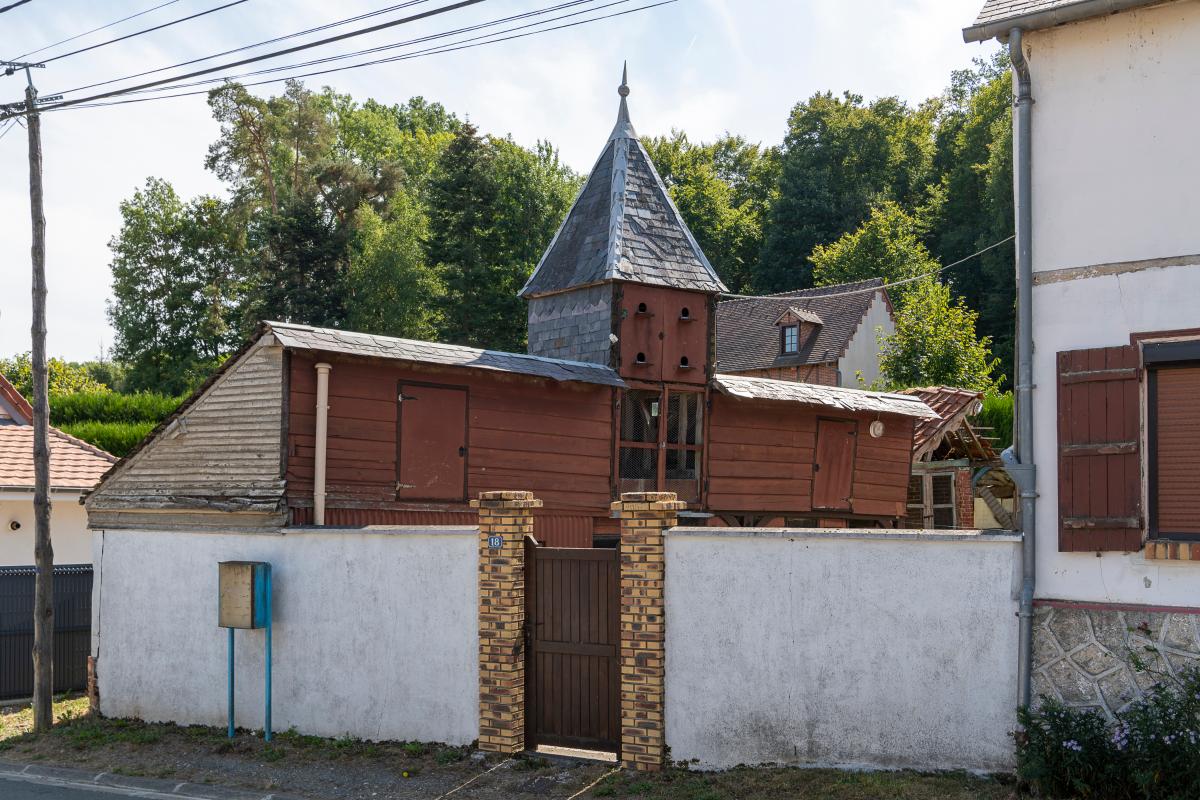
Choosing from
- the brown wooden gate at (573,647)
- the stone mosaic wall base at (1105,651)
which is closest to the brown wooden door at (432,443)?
the brown wooden gate at (573,647)

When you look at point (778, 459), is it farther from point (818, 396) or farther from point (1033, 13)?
point (1033, 13)

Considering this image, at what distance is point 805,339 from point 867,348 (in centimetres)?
251

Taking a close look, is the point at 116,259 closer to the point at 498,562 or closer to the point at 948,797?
the point at 498,562

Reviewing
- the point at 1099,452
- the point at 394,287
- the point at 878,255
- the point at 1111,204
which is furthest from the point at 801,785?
the point at 878,255

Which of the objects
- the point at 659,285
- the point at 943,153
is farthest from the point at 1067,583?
the point at 943,153

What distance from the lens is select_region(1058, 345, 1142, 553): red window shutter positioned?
8766 millimetres

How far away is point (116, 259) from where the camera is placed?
55.2m

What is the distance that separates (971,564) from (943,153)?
195 ft

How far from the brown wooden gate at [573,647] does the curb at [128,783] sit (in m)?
2.47

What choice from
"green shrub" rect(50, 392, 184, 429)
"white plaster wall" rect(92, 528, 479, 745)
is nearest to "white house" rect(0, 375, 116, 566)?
"white plaster wall" rect(92, 528, 479, 745)

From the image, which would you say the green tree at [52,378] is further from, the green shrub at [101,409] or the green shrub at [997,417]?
the green shrub at [997,417]

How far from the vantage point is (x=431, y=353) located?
1497 centimetres

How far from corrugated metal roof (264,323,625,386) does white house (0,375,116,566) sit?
21.8 ft

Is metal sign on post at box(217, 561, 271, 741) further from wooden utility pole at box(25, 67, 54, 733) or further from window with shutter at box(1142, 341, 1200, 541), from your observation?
window with shutter at box(1142, 341, 1200, 541)
